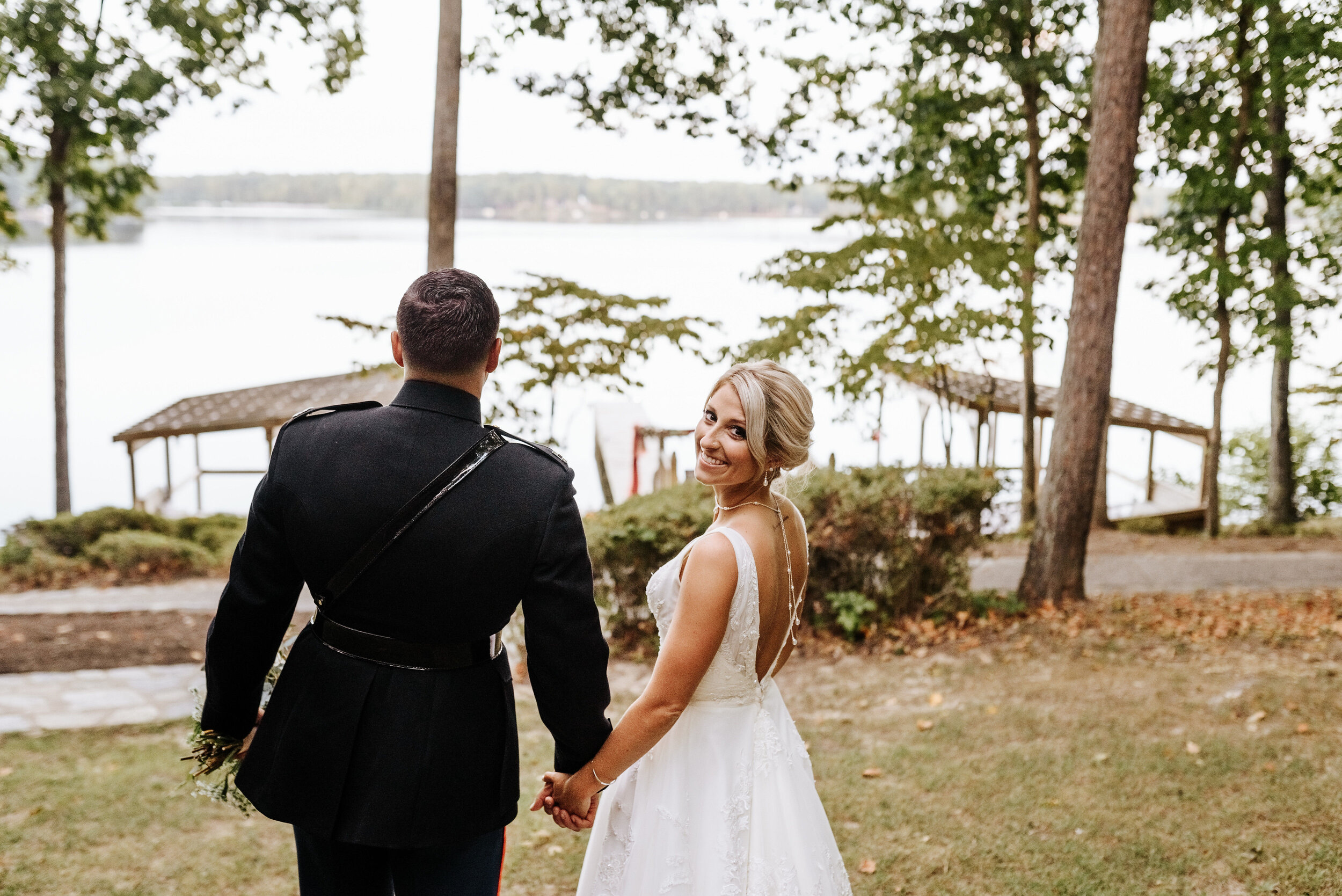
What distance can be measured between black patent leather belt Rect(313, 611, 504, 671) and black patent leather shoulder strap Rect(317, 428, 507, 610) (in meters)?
0.10

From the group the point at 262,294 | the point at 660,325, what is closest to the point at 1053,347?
the point at 660,325

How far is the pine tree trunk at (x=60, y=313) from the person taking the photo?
16.3 metres

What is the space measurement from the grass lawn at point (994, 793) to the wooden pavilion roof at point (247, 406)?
1505 cm

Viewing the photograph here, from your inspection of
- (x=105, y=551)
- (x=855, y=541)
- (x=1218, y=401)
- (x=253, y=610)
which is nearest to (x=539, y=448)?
(x=253, y=610)

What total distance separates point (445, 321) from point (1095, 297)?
7.54 meters

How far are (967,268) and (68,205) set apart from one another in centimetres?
1503

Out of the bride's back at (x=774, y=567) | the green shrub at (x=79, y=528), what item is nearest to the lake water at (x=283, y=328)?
the green shrub at (x=79, y=528)

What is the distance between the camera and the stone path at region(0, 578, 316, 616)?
35.1ft

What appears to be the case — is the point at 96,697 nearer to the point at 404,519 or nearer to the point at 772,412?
the point at 404,519

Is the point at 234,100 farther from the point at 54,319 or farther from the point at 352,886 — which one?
the point at 352,886

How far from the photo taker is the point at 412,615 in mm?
2205

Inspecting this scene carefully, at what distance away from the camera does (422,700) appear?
2.26 meters

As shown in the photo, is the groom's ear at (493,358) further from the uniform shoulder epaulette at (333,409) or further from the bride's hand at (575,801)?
the bride's hand at (575,801)

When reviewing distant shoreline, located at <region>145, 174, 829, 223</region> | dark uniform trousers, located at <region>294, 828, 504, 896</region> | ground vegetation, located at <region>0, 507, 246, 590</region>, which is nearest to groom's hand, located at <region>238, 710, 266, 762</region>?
dark uniform trousers, located at <region>294, 828, 504, 896</region>
